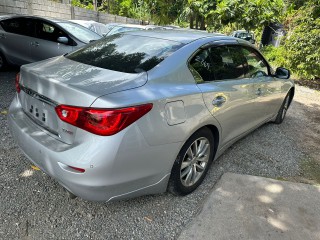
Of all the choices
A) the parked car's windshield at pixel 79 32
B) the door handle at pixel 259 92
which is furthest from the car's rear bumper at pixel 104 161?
the parked car's windshield at pixel 79 32

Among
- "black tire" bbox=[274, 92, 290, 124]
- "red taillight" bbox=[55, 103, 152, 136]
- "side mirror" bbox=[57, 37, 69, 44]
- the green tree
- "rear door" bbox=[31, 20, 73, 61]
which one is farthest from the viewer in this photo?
the green tree

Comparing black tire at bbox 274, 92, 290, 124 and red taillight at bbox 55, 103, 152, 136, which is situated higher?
red taillight at bbox 55, 103, 152, 136

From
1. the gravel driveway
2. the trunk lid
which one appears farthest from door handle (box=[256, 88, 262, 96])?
the trunk lid

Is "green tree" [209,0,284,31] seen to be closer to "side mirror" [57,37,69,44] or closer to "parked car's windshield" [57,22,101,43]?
"parked car's windshield" [57,22,101,43]

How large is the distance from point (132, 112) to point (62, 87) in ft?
1.91

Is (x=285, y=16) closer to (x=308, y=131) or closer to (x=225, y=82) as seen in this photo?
(x=308, y=131)

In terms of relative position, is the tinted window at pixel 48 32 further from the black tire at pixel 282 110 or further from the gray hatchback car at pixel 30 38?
the black tire at pixel 282 110

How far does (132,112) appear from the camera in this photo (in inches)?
81.4

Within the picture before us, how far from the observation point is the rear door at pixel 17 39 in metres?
6.33

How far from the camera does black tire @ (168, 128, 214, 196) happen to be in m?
2.65

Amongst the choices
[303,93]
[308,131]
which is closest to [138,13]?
[303,93]

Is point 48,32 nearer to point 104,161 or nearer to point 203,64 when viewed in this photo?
point 203,64

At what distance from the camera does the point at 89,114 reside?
202cm

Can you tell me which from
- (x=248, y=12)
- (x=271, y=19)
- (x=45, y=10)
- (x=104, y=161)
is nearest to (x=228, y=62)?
(x=104, y=161)
